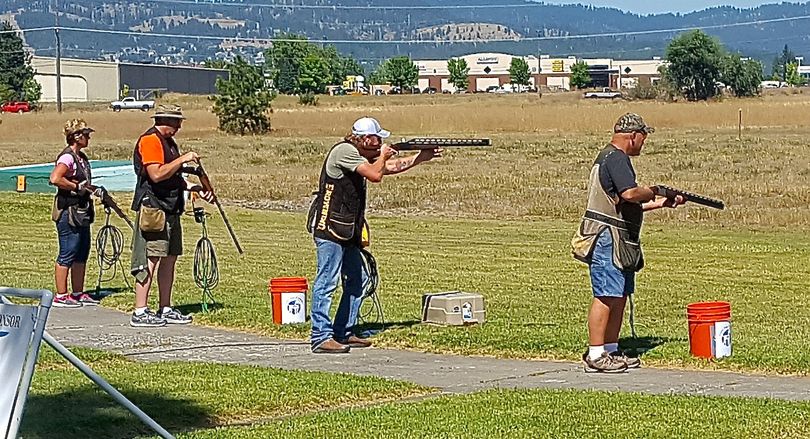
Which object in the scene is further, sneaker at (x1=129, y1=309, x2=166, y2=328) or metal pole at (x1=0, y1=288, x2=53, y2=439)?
sneaker at (x1=129, y1=309, x2=166, y2=328)

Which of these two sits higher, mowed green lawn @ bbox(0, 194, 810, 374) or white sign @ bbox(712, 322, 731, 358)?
white sign @ bbox(712, 322, 731, 358)

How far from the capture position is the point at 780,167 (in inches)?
1613

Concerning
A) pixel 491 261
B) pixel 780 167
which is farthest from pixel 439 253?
pixel 780 167

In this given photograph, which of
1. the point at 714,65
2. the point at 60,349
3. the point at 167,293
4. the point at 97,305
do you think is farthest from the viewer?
the point at 714,65

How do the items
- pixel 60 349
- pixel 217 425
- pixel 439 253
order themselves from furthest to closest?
1. pixel 439 253
2. pixel 217 425
3. pixel 60 349

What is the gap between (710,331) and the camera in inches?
427

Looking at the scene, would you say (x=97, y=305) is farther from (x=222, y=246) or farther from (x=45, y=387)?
(x=222, y=246)

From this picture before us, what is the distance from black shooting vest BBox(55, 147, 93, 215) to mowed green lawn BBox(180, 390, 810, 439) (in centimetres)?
601

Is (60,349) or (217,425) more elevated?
(60,349)

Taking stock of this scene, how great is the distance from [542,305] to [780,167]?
2791cm

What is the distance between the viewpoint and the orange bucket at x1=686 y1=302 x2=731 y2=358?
427 inches

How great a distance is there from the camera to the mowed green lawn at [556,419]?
789cm

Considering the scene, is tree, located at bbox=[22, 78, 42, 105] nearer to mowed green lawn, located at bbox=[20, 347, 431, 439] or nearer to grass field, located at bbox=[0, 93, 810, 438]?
grass field, located at bbox=[0, 93, 810, 438]

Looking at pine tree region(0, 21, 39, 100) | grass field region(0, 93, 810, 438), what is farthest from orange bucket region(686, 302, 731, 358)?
pine tree region(0, 21, 39, 100)
